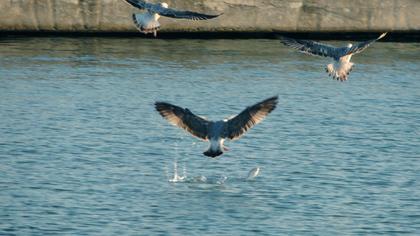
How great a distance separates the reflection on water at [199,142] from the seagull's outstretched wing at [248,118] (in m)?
1.06

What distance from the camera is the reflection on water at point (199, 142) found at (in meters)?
19.2

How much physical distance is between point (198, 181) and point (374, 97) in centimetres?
832

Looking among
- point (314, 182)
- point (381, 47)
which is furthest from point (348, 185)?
point (381, 47)

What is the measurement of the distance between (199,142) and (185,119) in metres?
5.81

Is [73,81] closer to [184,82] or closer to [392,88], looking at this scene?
[184,82]

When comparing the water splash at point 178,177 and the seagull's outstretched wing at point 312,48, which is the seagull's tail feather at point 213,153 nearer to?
the water splash at point 178,177

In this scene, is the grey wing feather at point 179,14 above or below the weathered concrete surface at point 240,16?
above

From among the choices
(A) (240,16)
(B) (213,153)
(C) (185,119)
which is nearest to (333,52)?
(C) (185,119)

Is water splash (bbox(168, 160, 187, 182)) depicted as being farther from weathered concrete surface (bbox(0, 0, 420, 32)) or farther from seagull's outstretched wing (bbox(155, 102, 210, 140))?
weathered concrete surface (bbox(0, 0, 420, 32))

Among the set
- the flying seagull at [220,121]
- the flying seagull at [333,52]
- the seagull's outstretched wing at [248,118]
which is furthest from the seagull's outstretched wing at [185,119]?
the flying seagull at [333,52]

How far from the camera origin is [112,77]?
3045 centimetres

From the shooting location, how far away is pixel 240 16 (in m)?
34.8

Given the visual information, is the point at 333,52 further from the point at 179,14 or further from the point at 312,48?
the point at 179,14

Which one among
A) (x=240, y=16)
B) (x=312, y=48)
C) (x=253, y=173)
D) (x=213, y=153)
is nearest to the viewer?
(x=213, y=153)
